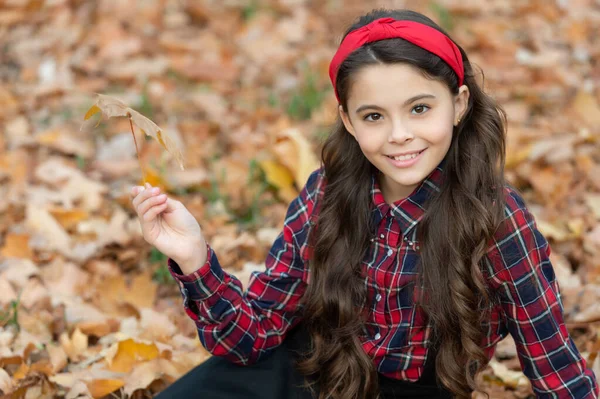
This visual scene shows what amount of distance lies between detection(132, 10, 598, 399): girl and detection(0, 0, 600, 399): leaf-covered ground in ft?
1.23

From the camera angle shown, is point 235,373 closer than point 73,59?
Yes

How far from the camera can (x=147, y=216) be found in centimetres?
183

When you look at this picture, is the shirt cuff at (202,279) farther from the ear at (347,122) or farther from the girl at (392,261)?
the ear at (347,122)

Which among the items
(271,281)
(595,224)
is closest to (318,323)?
(271,281)

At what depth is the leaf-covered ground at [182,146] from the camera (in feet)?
8.00

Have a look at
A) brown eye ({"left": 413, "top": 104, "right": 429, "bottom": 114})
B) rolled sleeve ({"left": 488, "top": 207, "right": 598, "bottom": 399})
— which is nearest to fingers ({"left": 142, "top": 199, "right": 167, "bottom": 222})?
brown eye ({"left": 413, "top": 104, "right": 429, "bottom": 114})

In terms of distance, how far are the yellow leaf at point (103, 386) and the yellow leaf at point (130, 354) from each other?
0.39 feet

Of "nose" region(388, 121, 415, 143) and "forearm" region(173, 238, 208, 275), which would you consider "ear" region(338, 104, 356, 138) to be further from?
"forearm" region(173, 238, 208, 275)

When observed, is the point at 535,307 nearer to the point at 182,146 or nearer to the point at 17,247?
the point at 17,247

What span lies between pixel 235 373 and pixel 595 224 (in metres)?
1.55

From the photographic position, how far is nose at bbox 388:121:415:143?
5.76 ft

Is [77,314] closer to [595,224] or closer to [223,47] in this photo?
[595,224]

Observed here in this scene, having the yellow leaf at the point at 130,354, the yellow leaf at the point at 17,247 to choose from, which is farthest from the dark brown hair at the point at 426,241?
the yellow leaf at the point at 17,247

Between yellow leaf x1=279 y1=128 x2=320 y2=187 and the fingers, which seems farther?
yellow leaf x1=279 y1=128 x2=320 y2=187
